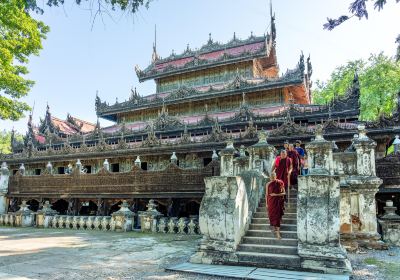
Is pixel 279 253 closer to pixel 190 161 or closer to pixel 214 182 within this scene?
pixel 214 182

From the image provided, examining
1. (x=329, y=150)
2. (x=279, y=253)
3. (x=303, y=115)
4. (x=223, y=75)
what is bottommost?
(x=279, y=253)

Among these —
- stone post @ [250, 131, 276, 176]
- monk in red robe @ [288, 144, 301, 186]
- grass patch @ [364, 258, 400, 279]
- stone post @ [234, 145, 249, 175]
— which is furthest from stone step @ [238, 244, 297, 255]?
stone post @ [234, 145, 249, 175]

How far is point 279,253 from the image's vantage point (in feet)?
21.1

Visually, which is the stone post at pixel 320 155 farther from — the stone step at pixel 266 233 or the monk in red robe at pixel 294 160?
the stone step at pixel 266 233

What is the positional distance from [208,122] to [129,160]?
5697mm

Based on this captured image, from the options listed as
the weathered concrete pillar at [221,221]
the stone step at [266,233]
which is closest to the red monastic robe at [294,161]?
the stone step at [266,233]

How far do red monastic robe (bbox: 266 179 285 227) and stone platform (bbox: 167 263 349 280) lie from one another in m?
1.20

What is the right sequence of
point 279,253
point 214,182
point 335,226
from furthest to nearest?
point 214,182 < point 279,253 < point 335,226

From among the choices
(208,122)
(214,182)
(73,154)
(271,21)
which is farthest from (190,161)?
(271,21)

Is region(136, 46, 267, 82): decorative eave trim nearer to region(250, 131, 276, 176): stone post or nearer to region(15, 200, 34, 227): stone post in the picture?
region(250, 131, 276, 176): stone post

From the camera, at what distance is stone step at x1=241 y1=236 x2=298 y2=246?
21.9 ft

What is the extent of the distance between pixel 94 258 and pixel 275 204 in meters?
4.45

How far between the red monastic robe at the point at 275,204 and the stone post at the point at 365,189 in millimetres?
3579

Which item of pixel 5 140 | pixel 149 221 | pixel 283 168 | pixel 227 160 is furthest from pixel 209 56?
pixel 5 140
